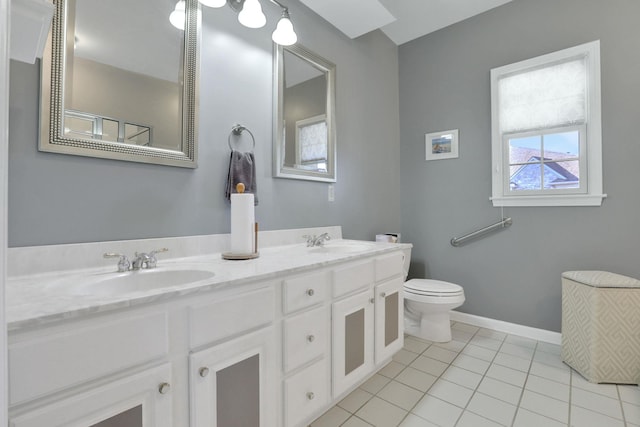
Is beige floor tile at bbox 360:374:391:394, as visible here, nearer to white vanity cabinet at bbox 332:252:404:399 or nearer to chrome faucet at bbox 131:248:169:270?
white vanity cabinet at bbox 332:252:404:399

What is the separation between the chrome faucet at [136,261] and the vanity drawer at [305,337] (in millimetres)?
602

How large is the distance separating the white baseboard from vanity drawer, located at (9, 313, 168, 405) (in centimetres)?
263

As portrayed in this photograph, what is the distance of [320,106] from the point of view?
2191mm

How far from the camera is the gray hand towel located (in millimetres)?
1576

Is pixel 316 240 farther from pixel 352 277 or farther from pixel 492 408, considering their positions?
pixel 492 408

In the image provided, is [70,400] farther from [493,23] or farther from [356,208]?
[493,23]

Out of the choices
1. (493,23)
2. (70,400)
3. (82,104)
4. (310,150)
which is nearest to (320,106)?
(310,150)

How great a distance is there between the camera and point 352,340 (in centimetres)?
154

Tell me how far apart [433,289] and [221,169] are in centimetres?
176

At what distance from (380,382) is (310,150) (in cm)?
158

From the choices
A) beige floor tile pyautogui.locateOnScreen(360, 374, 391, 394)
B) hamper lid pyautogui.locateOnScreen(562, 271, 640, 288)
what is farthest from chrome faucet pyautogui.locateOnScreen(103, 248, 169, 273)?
hamper lid pyautogui.locateOnScreen(562, 271, 640, 288)

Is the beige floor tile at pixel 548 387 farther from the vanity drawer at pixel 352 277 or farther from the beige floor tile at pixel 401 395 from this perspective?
the vanity drawer at pixel 352 277

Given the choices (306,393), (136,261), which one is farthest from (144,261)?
(306,393)

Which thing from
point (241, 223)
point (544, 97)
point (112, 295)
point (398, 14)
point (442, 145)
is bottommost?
point (112, 295)
